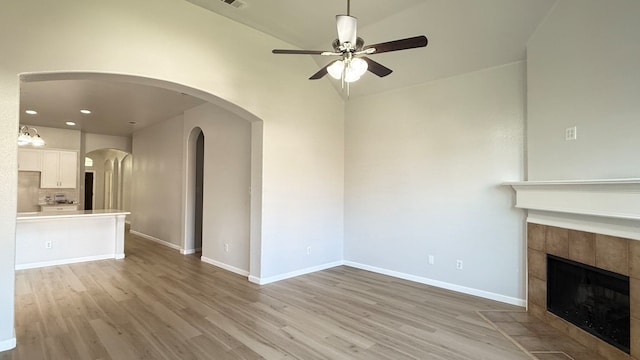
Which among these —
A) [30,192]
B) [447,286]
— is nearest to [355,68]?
[447,286]

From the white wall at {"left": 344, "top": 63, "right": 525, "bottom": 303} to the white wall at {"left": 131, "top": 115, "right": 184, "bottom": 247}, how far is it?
163 inches

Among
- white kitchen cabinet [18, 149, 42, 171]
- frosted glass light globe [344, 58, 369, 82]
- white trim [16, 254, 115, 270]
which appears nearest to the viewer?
frosted glass light globe [344, 58, 369, 82]

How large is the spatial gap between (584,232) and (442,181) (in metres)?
1.76

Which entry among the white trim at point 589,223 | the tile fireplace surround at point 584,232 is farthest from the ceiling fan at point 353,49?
the white trim at point 589,223

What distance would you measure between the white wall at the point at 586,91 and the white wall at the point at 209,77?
303cm

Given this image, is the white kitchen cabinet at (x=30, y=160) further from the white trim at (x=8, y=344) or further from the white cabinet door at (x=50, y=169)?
the white trim at (x=8, y=344)

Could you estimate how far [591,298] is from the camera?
9.86 feet

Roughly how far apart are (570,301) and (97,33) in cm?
542

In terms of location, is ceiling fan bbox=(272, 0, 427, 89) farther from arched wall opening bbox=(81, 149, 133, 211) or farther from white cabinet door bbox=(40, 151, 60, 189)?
arched wall opening bbox=(81, 149, 133, 211)

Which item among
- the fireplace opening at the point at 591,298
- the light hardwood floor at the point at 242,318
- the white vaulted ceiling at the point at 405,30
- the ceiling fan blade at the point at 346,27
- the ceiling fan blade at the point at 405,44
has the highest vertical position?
the white vaulted ceiling at the point at 405,30

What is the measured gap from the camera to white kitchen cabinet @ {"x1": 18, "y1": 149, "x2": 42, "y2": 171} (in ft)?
26.6

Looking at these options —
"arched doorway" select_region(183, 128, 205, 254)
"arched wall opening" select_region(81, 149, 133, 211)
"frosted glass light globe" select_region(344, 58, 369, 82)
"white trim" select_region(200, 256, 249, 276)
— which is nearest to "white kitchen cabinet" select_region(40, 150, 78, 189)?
"arched wall opening" select_region(81, 149, 133, 211)

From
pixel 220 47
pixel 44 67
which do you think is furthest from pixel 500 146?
pixel 44 67

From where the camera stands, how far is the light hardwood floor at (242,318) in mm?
2754
